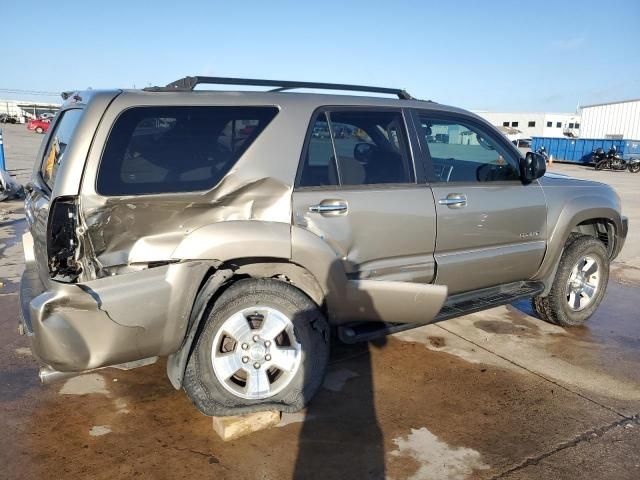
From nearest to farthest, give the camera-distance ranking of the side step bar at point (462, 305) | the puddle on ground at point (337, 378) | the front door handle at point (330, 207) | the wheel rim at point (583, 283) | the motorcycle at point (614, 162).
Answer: the front door handle at point (330, 207) < the side step bar at point (462, 305) < the puddle on ground at point (337, 378) < the wheel rim at point (583, 283) < the motorcycle at point (614, 162)

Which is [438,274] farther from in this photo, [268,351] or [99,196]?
[99,196]

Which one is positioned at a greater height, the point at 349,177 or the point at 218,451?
the point at 349,177

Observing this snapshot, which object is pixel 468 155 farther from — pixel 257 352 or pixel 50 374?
pixel 50 374

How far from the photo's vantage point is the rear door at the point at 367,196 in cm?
320

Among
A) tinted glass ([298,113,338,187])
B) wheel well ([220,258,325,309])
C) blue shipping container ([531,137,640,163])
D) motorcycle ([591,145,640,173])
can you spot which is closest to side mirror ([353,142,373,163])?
tinted glass ([298,113,338,187])

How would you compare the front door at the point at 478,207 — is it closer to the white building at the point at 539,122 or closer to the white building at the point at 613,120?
the white building at the point at 613,120

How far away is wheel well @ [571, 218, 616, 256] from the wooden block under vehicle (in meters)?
3.42

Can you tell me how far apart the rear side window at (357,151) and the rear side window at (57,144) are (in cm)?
133

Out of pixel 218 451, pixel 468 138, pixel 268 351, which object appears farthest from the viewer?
pixel 468 138

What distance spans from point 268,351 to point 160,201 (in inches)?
43.3

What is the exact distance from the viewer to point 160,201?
2.77 metres

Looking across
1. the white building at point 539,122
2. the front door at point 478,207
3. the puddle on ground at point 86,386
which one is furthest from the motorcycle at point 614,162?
the puddle on ground at point 86,386

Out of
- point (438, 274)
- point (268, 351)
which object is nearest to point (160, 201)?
point (268, 351)

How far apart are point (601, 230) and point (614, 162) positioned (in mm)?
29837
